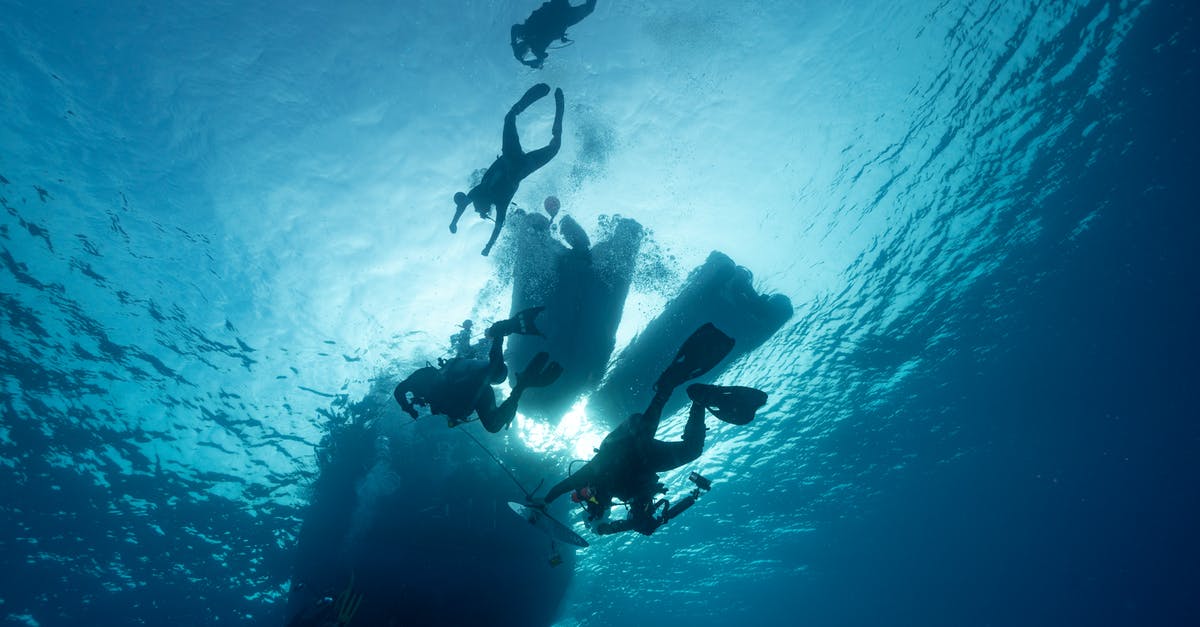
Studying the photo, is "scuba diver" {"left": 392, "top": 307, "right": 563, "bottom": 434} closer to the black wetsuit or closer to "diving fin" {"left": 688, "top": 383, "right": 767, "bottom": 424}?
the black wetsuit

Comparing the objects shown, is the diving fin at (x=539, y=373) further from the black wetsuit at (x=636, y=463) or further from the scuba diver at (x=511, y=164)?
the scuba diver at (x=511, y=164)

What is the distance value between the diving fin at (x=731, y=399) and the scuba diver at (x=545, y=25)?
586 centimetres

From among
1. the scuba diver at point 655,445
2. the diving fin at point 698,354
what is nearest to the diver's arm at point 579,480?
the scuba diver at point 655,445

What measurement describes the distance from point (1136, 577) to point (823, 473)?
5256 centimetres

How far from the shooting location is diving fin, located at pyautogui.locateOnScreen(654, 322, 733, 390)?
4.41 m

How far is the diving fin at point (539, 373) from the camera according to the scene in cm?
523

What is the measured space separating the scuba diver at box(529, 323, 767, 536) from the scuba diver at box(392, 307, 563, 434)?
1.09 metres

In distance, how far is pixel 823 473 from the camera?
25.4 m

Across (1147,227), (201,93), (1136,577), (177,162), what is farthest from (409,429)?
(1136,577)

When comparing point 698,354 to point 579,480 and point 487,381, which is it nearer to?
point 579,480

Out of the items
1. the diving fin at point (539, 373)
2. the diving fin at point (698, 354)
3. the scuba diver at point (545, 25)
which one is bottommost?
the diving fin at point (698, 354)

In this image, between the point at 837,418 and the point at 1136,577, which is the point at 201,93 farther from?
the point at 1136,577

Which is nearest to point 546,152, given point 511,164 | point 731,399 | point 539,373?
point 511,164

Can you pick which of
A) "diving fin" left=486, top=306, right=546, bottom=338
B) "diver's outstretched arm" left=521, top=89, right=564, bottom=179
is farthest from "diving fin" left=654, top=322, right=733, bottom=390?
"diver's outstretched arm" left=521, top=89, right=564, bottom=179
